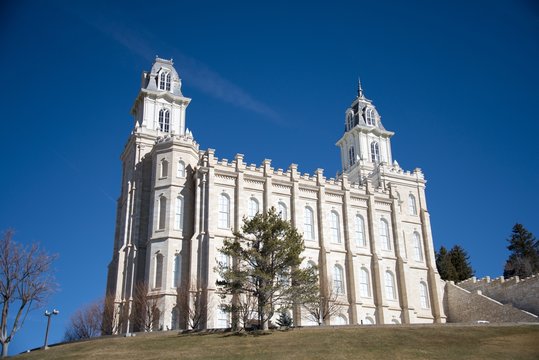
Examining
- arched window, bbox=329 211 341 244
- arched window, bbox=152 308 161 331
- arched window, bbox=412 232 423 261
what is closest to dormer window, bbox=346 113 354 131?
arched window, bbox=412 232 423 261

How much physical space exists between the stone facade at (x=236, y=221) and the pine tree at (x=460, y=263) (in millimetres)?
13744

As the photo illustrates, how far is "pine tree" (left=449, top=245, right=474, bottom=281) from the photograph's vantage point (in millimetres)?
73625

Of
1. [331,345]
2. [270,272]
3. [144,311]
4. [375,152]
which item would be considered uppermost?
[375,152]

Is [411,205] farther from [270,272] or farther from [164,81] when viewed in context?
[270,272]

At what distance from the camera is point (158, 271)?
5034 centimetres

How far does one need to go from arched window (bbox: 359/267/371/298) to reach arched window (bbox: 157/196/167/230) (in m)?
19.7

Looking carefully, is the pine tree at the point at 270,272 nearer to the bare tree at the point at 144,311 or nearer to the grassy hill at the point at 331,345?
the grassy hill at the point at 331,345

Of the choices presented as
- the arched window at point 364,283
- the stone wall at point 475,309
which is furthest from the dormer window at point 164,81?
the stone wall at point 475,309

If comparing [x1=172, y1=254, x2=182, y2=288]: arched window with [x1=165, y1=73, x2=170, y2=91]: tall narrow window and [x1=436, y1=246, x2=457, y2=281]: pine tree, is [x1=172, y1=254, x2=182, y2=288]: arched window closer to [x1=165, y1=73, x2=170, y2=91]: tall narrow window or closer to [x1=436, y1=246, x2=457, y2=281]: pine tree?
[x1=165, y1=73, x2=170, y2=91]: tall narrow window

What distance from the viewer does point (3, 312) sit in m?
38.7

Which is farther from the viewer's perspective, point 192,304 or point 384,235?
point 384,235

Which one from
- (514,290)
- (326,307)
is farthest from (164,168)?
(514,290)

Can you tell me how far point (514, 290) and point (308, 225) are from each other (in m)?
19.4

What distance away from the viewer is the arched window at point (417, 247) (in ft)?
204
